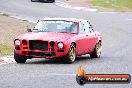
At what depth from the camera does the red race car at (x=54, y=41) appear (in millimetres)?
12953

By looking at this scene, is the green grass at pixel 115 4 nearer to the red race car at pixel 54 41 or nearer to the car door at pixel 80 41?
the car door at pixel 80 41

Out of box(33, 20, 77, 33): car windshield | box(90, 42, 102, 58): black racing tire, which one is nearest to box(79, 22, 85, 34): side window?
box(33, 20, 77, 33): car windshield

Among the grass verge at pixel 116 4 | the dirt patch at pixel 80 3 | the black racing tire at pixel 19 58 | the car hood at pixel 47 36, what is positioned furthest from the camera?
the dirt patch at pixel 80 3

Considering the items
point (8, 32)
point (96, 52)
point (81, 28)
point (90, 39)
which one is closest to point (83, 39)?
point (81, 28)

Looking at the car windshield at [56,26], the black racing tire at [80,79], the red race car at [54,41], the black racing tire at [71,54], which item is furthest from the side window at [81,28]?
the black racing tire at [80,79]

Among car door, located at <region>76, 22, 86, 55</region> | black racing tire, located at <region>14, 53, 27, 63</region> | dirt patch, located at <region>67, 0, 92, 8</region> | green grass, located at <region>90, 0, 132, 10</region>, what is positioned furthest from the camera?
dirt patch, located at <region>67, 0, 92, 8</region>

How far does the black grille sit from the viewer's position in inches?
508

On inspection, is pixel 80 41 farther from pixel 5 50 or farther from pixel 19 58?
pixel 5 50

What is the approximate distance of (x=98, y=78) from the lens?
11.8ft

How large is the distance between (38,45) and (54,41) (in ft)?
1.40

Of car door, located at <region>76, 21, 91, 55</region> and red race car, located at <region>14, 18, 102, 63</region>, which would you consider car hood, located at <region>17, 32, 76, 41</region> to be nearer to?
red race car, located at <region>14, 18, 102, 63</region>

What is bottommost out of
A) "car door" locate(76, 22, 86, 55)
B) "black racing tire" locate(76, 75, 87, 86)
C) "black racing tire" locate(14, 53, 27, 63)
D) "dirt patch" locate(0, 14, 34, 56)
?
"dirt patch" locate(0, 14, 34, 56)

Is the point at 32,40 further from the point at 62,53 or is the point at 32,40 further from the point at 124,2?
the point at 124,2

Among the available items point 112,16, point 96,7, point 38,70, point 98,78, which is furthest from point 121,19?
point 98,78
